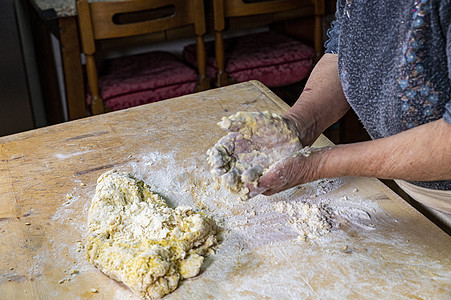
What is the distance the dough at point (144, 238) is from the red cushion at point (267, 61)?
1.56 m

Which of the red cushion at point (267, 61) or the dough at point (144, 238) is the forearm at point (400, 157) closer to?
the dough at point (144, 238)

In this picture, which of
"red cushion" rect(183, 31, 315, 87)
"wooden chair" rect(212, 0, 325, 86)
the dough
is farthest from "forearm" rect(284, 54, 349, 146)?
"red cushion" rect(183, 31, 315, 87)

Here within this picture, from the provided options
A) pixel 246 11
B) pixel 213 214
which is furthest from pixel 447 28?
pixel 246 11

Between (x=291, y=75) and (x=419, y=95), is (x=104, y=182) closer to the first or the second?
(x=419, y=95)

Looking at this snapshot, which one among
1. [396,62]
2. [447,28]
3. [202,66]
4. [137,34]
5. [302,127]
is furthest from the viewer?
[202,66]

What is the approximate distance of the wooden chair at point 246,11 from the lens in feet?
8.13

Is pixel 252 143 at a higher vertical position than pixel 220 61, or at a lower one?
higher

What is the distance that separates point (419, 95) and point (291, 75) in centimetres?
179

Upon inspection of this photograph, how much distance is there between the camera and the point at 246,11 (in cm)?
250

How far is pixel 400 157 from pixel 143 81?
174 cm

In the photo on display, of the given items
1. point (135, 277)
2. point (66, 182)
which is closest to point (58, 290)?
point (135, 277)

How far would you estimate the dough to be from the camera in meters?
0.98

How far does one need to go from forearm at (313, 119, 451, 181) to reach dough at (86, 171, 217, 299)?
307mm

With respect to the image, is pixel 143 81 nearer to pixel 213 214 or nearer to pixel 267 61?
pixel 267 61
